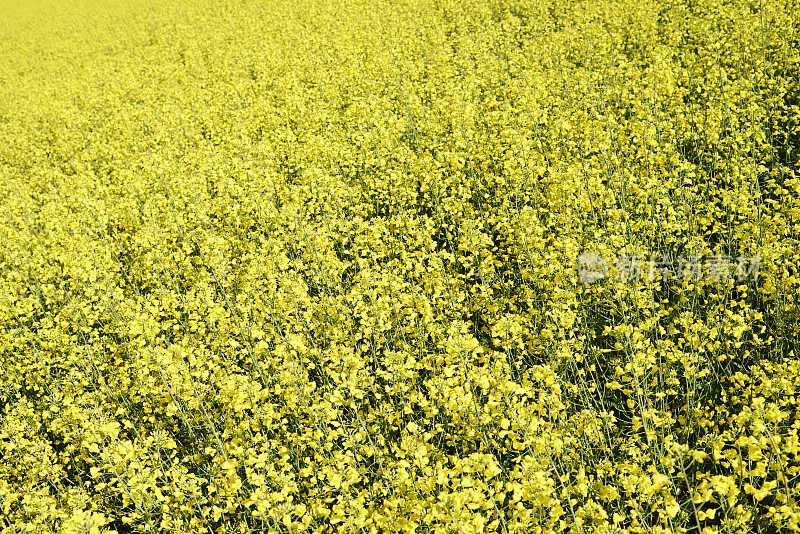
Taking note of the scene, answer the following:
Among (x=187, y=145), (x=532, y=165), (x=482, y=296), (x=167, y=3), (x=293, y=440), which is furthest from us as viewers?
(x=167, y=3)

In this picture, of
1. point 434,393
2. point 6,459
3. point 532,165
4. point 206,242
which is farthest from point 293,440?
point 532,165

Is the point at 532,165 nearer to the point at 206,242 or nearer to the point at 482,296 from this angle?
the point at 482,296

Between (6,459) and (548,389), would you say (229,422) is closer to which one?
(6,459)

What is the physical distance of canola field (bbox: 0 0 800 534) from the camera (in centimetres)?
514

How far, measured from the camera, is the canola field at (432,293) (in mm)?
5145

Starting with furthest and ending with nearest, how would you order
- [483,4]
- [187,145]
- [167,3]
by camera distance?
1. [167,3]
2. [483,4]
3. [187,145]

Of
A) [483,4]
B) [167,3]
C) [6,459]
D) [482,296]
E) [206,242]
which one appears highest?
[167,3]

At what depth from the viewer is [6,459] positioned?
706 cm

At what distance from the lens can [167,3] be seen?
36.5 m

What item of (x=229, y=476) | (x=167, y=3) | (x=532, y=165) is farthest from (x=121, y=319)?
(x=167, y=3)

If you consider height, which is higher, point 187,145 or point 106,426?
point 187,145

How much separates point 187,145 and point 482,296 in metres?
10.4

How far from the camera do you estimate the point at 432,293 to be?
7844 mm

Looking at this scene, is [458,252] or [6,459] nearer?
[6,459]
